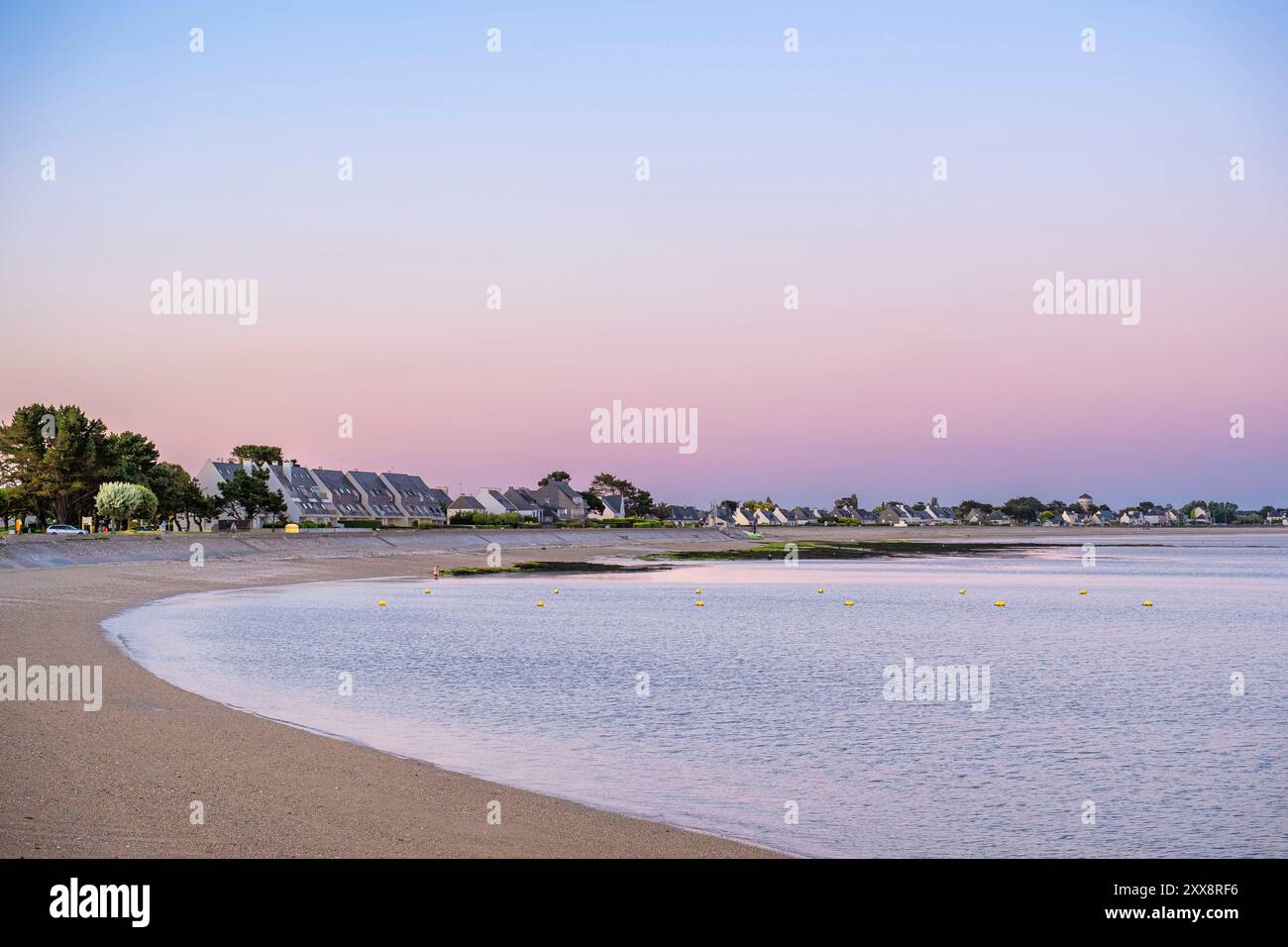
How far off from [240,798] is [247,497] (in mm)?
121038

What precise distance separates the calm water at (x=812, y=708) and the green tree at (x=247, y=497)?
80217mm

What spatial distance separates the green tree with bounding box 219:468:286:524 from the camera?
125594mm

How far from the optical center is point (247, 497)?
126375 mm

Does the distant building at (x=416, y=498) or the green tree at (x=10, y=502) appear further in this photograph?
the distant building at (x=416, y=498)

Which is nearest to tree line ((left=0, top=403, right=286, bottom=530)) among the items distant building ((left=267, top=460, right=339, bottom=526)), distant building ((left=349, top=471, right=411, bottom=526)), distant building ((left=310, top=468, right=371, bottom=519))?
distant building ((left=267, top=460, right=339, bottom=526))

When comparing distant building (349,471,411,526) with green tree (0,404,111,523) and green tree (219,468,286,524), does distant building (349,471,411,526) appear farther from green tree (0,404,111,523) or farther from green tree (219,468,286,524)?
green tree (0,404,111,523)

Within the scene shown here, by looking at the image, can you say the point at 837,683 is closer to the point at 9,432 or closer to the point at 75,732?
the point at 75,732

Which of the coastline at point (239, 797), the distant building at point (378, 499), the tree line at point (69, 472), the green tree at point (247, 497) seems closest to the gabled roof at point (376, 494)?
the distant building at point (378, 499)

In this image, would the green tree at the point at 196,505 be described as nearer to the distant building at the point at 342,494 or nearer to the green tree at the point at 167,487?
the green tree at the point at 167,487

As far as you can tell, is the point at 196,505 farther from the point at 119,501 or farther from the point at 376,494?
the point at 376,494

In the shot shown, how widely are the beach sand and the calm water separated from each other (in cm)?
122

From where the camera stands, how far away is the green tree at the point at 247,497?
126m

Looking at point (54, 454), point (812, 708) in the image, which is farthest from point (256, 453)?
point (812, 708)
